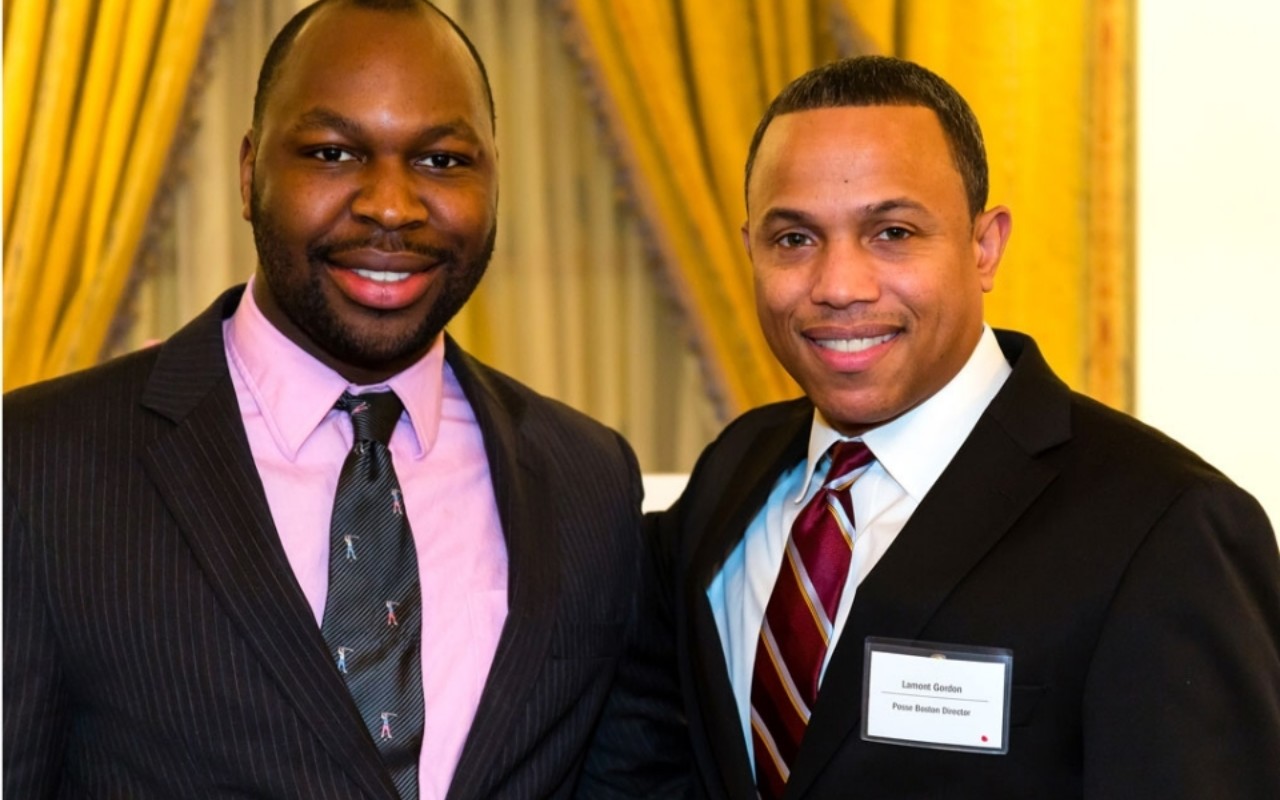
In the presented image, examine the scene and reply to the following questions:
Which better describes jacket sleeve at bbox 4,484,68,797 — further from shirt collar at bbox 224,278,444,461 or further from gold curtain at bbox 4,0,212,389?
gold curtain at bbox 4,0,212,389

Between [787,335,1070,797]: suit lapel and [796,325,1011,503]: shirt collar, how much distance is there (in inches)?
1.8

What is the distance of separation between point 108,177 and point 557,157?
100 centimetres

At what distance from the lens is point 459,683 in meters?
1.80

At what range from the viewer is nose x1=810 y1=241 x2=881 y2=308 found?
67.9 inches

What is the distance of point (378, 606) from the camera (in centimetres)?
175

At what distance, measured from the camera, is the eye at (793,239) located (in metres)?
1.79

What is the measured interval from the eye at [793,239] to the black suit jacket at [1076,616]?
0.99 feet

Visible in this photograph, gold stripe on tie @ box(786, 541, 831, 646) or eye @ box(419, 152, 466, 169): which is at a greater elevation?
eye @ box(419, 152, 466, 169)

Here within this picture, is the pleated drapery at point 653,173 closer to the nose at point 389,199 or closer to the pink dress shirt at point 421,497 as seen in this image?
the pink dress shirt at point 421,497

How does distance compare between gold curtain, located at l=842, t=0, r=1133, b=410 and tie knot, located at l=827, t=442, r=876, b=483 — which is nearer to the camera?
tie knot, located at l=827, t=442, r=876, b=483

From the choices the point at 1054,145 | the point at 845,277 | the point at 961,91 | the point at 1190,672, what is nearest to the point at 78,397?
the point at 845,277

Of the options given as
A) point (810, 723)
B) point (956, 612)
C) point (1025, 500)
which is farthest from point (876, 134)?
point (810, 723)

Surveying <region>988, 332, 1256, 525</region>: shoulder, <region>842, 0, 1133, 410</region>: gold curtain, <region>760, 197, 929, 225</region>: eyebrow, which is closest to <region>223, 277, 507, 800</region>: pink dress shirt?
<region>760, 197, 929, 225</region>: eyebrow

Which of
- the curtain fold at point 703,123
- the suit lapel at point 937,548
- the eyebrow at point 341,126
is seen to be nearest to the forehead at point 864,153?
the suit lapel at point 937,548
